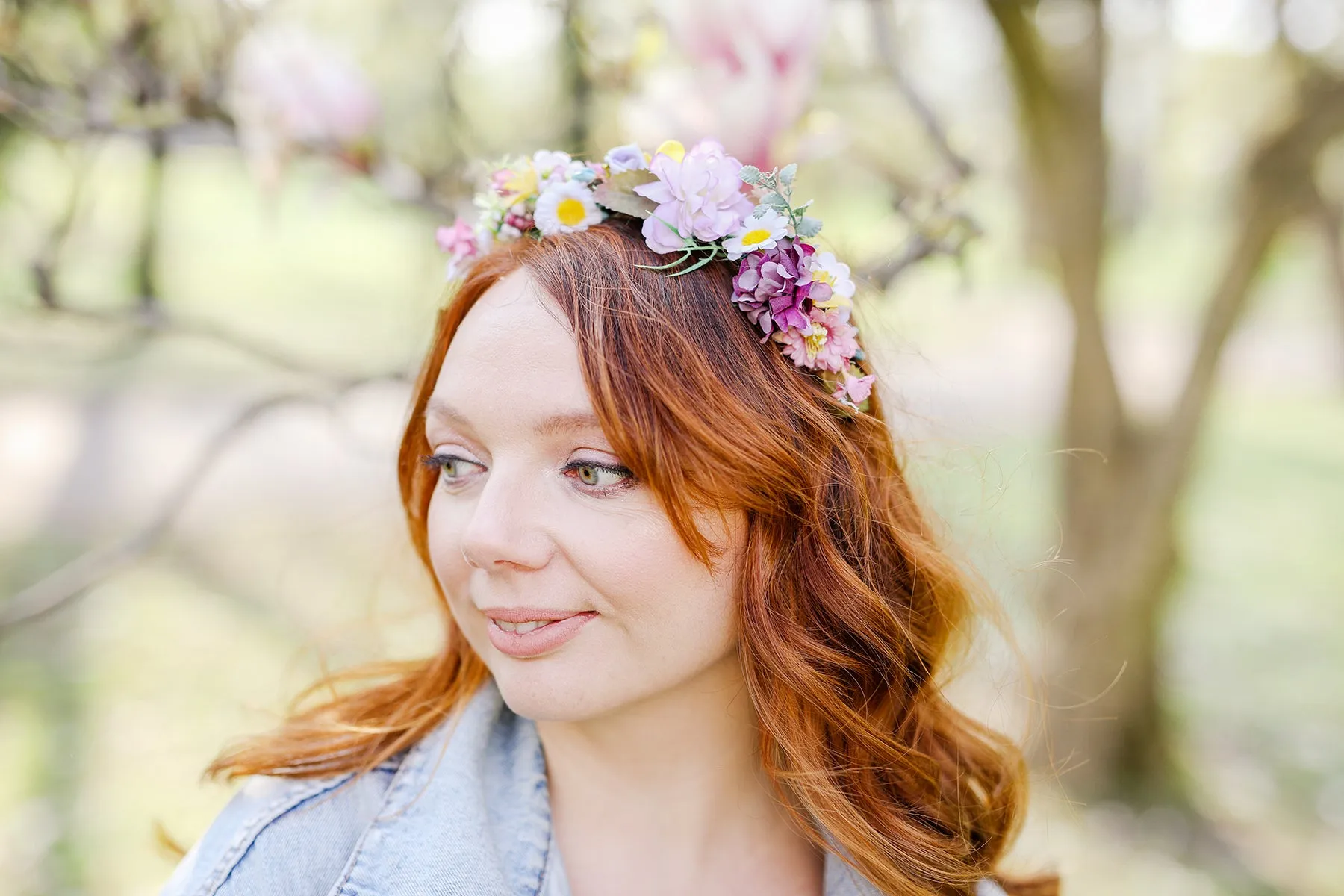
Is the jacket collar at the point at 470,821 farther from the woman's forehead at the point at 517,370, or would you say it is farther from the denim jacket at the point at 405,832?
the woman's forehead at the point at 517,370

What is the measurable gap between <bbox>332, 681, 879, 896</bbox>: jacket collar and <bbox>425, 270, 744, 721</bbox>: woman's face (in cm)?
20

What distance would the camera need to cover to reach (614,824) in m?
1.56

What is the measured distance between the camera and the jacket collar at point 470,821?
139 centimetres

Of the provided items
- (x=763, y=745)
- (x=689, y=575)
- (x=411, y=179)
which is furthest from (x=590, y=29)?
(x=763, y=745)

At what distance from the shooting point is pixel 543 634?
1.36 m

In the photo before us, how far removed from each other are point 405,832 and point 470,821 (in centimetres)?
9

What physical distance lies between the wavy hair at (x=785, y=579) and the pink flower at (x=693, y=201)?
0.05 m

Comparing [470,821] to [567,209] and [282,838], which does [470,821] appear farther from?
[567,209]

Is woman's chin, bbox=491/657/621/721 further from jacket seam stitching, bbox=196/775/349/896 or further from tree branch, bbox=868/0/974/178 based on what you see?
tree branch, bbox=868/0/974/178

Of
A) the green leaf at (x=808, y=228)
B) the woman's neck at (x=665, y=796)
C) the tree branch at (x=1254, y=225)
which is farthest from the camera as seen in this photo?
the tree branch at (x=1254, y=225)

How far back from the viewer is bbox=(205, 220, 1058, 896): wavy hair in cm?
135

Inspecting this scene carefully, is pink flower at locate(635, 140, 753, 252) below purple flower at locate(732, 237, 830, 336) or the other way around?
the other way around

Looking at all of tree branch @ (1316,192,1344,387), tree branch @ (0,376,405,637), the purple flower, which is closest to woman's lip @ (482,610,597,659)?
the purple flower

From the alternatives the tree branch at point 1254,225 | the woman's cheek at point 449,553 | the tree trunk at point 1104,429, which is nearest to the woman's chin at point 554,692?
the woman's cheek at point 449,553
